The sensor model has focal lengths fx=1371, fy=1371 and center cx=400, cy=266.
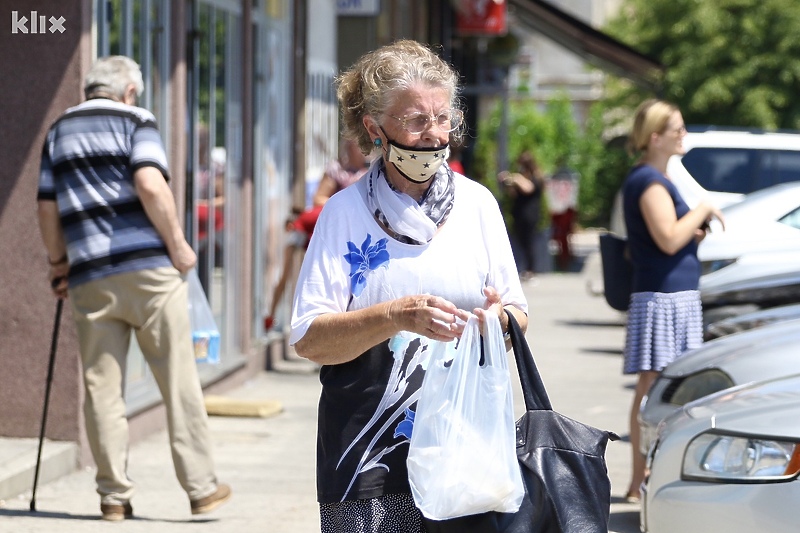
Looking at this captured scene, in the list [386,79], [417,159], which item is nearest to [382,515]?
[417,159]

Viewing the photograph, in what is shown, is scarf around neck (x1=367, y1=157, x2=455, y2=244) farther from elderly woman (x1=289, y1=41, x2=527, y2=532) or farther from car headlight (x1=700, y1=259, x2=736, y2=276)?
car headlight (x1=700, y1=259, x2=736, y2=276)

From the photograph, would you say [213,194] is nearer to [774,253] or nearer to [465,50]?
[774,253]

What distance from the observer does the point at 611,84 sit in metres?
37.1

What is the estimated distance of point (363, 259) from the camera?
3129 mm

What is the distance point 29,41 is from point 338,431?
429 cm

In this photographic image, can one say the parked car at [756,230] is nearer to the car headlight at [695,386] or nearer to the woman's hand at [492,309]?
the car headlight at [695,386]

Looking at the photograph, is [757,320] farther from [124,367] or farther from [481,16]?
[481,16]

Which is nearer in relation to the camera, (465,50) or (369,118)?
(369,118)


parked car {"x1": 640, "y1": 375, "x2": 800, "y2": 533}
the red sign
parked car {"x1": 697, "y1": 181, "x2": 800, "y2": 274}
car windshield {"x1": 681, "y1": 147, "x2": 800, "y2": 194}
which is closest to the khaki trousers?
parked car {"x1": 640, "y1": 375, "x2": 800, "y2": 533}

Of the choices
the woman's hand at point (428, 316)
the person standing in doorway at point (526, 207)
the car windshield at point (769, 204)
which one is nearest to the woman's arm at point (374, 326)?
the woman's hand at point (428, 316)

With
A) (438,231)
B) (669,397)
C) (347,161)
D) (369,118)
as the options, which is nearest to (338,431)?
(438,231)

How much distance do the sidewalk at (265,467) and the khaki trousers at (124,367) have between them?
0.80ft

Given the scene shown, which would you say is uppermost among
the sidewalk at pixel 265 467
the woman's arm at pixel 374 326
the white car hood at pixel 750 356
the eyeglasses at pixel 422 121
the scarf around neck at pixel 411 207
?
the eyeglasses at pixel 422 121

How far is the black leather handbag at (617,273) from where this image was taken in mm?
6922
